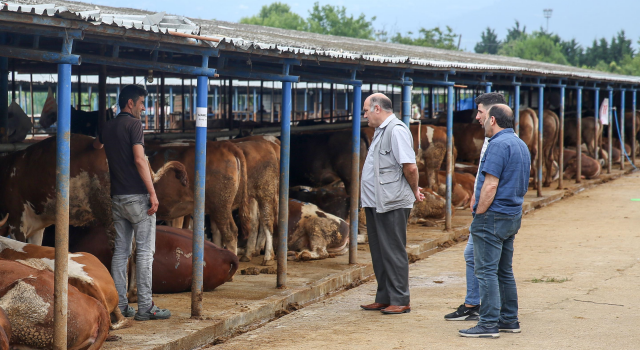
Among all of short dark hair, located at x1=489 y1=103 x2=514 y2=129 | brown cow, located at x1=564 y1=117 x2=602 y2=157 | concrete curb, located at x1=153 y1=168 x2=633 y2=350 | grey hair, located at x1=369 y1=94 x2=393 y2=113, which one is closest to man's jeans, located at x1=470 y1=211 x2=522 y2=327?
short dark hair, located at x1=489 y1=103 x2=514 y2=129

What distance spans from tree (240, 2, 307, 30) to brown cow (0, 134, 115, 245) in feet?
286

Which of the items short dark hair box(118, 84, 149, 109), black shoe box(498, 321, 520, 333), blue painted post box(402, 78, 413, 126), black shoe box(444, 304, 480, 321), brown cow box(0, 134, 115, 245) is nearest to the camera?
black shoe box(498, 321, 520, 333)

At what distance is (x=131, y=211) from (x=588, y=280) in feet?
17.8

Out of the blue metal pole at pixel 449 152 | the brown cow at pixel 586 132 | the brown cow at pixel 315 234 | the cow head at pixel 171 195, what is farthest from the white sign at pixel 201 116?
the brown cow at pixel 586 132

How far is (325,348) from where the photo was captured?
6.13 m

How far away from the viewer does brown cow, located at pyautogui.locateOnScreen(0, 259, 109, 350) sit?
16.5 feet

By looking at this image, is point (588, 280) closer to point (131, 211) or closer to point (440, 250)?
point (440, 250)

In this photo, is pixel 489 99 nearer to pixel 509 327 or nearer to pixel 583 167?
pixel 509 327

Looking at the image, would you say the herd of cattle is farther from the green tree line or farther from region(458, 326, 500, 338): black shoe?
the green tree line

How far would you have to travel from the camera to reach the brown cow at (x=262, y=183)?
10234mm

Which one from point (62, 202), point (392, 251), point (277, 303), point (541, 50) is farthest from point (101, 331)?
point (541, 50)

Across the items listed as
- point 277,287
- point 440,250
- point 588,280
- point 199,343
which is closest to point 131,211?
point 199,343

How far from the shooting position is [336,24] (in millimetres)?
89562

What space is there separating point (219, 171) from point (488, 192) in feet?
14.0
